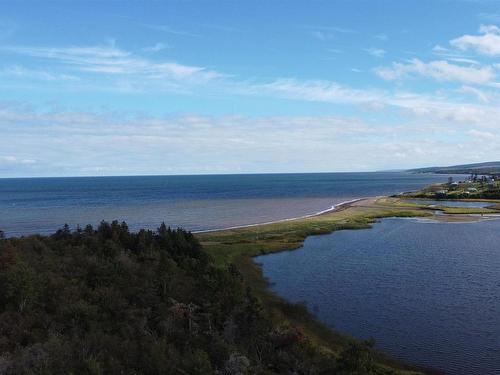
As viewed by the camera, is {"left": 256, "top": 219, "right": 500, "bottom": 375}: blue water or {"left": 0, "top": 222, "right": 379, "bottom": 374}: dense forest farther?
{"left": 256, "top": 219, "right": 500, "bottom": 375}: blue water

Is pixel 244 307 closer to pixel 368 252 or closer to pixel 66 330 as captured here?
pixel 66 330

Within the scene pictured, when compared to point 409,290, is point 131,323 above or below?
above

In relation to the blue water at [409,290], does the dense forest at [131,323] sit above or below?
above

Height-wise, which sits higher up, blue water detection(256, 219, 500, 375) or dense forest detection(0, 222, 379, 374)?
dense forest detection(0, 222, 379, 374)

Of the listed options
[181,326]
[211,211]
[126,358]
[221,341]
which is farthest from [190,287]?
[211,211]

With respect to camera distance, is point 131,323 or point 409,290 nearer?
point 131,323
